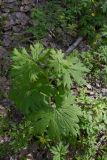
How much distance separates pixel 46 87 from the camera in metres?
3.73

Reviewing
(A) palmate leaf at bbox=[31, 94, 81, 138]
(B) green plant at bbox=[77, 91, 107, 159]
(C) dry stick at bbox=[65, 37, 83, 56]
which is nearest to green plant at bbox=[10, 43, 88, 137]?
(A) palmate leaf at bbox=[31, 94, 81, 138]

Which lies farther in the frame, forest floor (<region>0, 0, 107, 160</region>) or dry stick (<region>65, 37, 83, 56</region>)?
dry stick (<region>65, 37, 83, 56</region>)

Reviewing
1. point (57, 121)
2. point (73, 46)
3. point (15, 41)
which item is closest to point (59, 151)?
point (57, 121)

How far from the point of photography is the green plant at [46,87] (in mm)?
3619

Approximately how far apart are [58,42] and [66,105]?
170 cm

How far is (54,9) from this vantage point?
5.65m

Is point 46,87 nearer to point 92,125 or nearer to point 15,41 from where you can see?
point 92,125

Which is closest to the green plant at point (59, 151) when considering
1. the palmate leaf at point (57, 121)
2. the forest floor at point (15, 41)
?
the forest floor at point (15, 41)

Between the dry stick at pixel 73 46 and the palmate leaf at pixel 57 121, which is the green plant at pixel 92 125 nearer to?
the palmate leaf at pixel 57 121

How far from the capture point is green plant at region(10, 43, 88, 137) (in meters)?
3.62

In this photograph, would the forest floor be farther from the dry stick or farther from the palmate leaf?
the palmate leaf

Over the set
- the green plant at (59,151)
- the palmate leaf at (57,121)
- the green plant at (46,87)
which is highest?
the green plant at (46,87)

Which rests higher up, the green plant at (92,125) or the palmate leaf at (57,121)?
the palmate leaf at (57,121)

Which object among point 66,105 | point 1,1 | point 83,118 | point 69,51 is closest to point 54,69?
point 66,105
